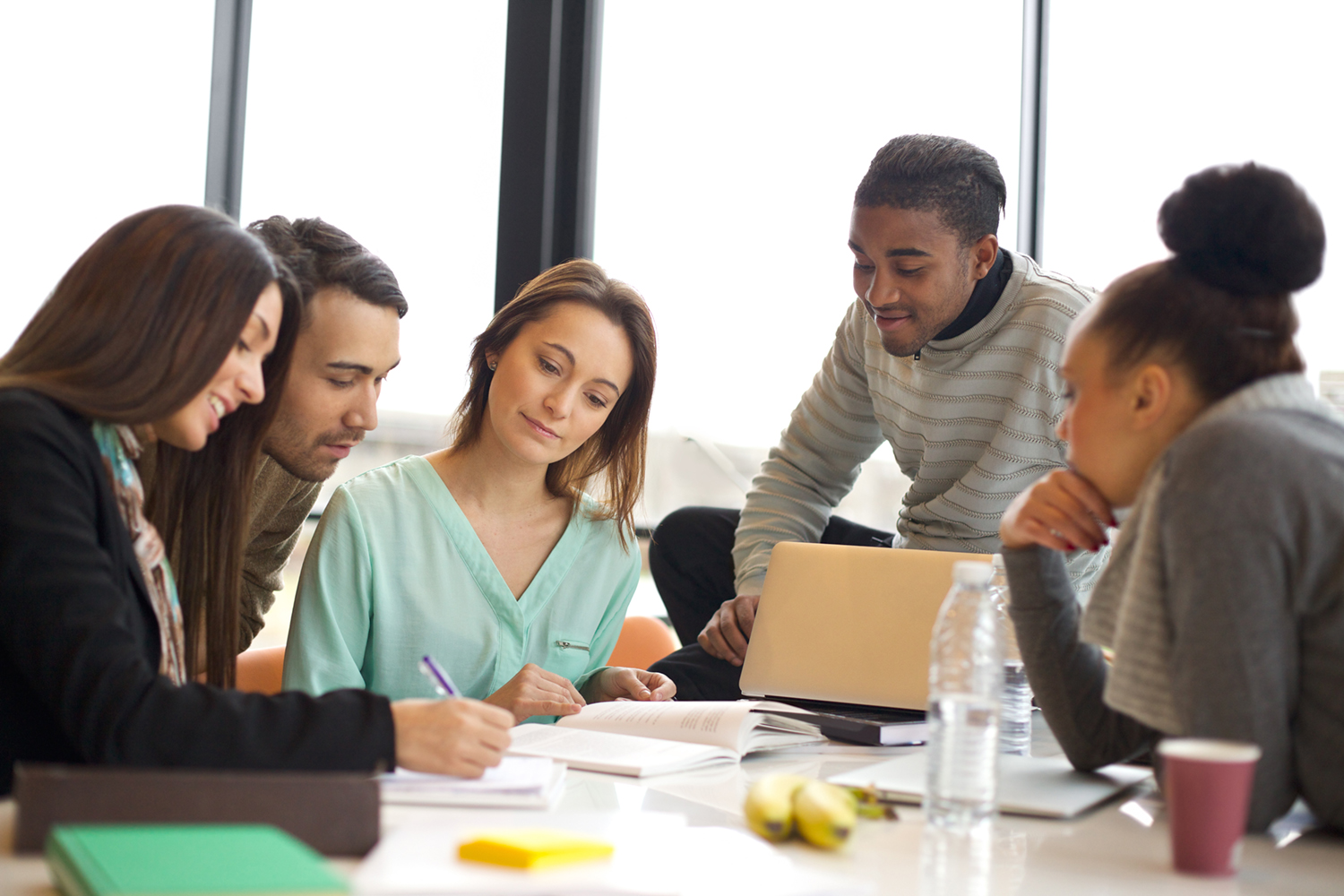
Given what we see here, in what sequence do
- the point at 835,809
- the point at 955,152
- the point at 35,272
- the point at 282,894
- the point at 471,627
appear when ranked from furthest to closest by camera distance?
1. the point at 35,272
2. the point at 955,152
3. the point at 471,627
4. the point at 835,809
5. the point at 282,894

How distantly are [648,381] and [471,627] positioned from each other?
20.0 inches

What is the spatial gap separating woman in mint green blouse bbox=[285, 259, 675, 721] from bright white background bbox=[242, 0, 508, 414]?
1.23m

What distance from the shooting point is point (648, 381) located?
1.88 m

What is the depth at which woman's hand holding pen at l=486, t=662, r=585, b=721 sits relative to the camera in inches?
54.6

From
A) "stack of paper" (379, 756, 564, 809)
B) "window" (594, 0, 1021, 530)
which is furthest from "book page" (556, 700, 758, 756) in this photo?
"window" (594, 0, 1021, 530)

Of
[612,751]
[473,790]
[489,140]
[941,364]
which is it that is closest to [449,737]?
[473,790]

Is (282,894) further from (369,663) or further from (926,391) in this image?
(926,391)

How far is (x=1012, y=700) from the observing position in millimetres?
1348

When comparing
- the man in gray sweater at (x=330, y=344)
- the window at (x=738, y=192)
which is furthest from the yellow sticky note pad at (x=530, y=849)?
the window at (x=738, y=192)

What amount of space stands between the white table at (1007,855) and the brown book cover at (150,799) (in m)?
0.03

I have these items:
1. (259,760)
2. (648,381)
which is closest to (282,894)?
(259,760)

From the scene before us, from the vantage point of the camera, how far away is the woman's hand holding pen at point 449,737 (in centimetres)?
93

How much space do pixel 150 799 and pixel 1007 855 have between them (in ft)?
1.93

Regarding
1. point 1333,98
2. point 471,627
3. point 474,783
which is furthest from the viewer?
point 1333,98
